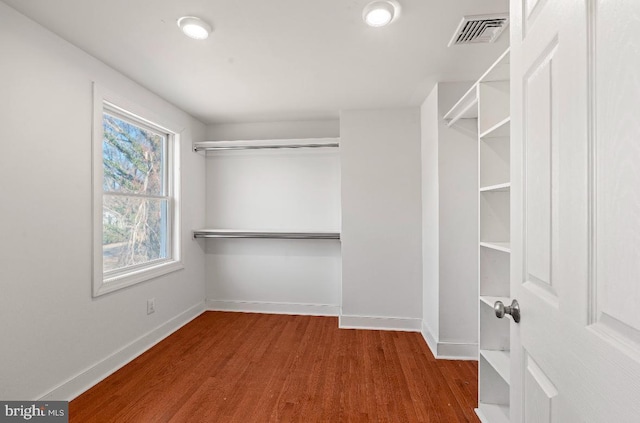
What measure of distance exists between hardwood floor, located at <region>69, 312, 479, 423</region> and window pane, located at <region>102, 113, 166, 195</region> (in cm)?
146

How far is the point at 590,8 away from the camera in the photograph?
56 centimetres

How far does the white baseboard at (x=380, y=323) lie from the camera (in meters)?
2.99

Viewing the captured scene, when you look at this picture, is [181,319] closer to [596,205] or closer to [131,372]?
[131,372]

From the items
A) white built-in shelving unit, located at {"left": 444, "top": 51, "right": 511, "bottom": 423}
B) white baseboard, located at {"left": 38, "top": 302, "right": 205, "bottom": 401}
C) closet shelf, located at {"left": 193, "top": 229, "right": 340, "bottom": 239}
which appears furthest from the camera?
closet shelf, located at {"left": 193, "top": 229, "right": 340, "bottom": 239}

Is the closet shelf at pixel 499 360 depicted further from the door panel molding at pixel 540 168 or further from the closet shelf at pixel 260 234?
the closet shelf at pixel 260 234

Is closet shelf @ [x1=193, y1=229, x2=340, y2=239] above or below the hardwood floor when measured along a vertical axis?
above

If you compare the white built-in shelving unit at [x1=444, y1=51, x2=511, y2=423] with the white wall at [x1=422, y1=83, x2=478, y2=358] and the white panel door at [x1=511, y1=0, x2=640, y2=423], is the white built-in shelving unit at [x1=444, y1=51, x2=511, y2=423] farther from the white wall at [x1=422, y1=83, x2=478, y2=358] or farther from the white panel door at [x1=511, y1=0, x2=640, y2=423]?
the white panel door at [x1=511, y1=0, x2=640, y2=423]

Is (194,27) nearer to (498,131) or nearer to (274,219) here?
(498,131)

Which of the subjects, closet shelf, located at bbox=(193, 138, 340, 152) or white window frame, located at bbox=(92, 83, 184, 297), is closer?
white window frame, located at bbox=(92, 83, 184, 297)

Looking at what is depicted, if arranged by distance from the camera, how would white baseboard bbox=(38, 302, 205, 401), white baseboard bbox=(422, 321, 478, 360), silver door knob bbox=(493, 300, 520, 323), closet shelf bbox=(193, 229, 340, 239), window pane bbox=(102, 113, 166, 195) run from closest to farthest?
1. silver door knob bbox=(493, 300, 520, 323)
2. white baseboard bbox=(38, 302, 205, 401)
3. window pane bbox=(102, 113, 166, 195)
4. white baseboard bbox=(422, 321, 478, 360)
5. closet shelf bbox=(193, 229, 340, 239)

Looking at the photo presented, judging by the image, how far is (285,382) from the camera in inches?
81.3

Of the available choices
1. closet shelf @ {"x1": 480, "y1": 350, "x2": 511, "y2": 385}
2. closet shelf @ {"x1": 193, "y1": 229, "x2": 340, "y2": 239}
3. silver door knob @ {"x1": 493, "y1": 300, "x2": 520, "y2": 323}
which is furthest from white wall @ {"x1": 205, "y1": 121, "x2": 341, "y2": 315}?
silver door knob @ {"x1": 493, "y1": 300, "x2": 520, "y2": 323}

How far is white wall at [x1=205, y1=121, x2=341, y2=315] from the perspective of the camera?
135 inches

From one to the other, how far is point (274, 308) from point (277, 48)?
274 cm
